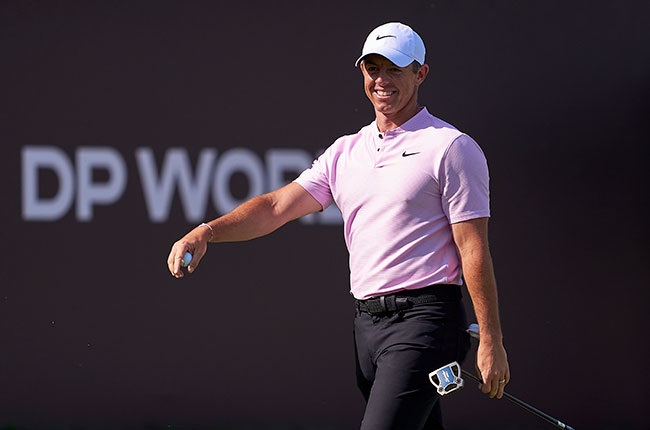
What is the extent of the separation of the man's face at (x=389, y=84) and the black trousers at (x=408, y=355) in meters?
0.68

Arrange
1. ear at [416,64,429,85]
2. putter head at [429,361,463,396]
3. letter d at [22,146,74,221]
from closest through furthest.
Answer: putter head at [429,361,463,396]
ear at [416,64,429,85]
letter d at [22,146,74,221]

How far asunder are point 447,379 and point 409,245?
1.59 ft

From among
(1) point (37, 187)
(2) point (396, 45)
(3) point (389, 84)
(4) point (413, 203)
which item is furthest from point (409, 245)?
(1) point (37, 187)

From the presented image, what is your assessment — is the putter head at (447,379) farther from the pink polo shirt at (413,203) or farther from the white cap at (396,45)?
the white cap at (396,45)

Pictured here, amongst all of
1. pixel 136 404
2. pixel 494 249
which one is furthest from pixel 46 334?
pixel 494 249

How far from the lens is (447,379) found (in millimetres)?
3637

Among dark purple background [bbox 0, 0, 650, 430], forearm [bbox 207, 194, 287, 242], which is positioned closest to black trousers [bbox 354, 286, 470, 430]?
forearm [bbox 207, 194, 287, 242]

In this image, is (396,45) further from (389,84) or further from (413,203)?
(413,203)

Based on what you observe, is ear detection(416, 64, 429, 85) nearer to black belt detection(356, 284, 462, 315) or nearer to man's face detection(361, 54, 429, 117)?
man's face detection(361, 54, 429, 117)

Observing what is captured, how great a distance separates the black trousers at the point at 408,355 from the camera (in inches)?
144

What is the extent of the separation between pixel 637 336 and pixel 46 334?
11.2ft

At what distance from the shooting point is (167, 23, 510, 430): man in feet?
12.1

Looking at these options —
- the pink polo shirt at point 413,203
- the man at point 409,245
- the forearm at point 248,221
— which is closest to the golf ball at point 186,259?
the man at point 409,245

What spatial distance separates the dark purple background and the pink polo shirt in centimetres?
235
